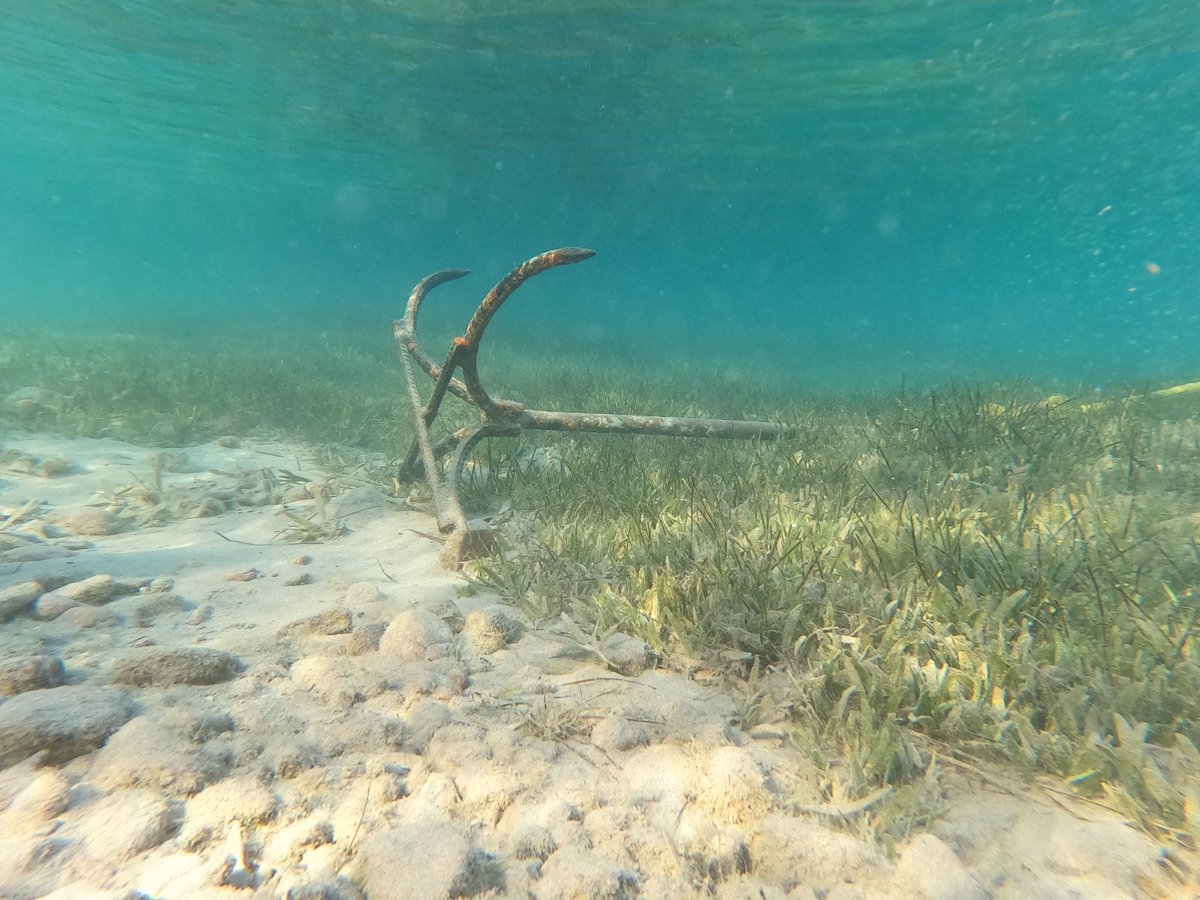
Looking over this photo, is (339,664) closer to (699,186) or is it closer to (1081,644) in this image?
(1081,644)

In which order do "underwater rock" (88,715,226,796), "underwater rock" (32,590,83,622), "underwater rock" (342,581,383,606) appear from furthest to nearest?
"underwater rock" (342,581,383,606) < "underwater rock" (32,590,83,622) < "underwater rock" (88,715,226,796)

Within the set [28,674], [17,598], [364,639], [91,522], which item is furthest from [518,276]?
[91,522]

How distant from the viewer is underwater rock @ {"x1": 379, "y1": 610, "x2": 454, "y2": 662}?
2.35 meters

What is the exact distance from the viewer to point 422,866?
1376mm

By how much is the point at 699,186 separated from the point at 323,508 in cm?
4762

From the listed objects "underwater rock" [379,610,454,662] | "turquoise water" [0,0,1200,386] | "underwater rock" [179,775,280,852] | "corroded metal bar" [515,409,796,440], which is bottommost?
"underwater rock" [179,775,280,852]

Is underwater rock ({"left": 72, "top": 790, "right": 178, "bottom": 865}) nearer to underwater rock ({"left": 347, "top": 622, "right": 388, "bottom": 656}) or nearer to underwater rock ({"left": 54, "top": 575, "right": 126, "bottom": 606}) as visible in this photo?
underwater rock ({"left": 347, "top": 622, "right": 388, "bottom": 656})

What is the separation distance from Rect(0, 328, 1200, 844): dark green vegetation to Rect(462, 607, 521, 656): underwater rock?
18cm

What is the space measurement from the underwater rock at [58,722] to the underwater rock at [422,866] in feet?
3.02

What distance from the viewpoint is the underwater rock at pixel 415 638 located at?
2.35 metres

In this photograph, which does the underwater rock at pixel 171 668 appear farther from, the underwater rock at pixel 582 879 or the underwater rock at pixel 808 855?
the underwater rock at pixel 808 855

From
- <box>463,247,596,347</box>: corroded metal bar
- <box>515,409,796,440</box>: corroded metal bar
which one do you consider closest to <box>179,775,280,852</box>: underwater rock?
<box>463,247,596,347</box>: corroded metal bar

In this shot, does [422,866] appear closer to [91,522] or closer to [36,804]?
[36,804]

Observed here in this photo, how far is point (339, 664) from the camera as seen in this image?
7.29 feet
